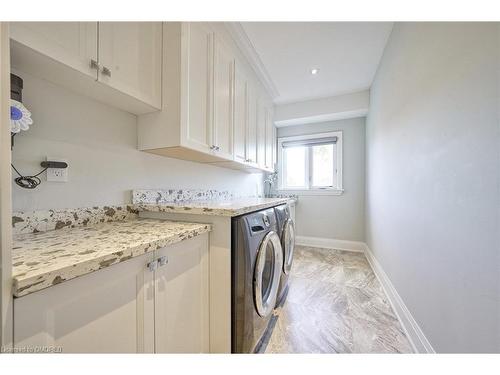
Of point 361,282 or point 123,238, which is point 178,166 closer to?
point 123,238

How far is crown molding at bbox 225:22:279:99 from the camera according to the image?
1736mm

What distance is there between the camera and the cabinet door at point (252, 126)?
2195 mm

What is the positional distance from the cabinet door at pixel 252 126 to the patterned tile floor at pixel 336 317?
152 cm

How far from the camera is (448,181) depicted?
968 millimetres

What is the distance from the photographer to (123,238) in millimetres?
768

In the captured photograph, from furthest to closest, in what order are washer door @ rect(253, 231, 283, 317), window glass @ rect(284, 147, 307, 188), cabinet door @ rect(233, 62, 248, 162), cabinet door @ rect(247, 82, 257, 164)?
window glass @ rect(284, 147, 307, 188) < cabinet door @ rect(247, 82, 257, 164) < cabinet door @ rect(233, 62, 248, 162) < washer door @ rect(253, 231, 283, 317)

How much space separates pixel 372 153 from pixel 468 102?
200 cm

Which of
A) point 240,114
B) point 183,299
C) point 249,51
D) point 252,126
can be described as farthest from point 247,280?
point 249,51

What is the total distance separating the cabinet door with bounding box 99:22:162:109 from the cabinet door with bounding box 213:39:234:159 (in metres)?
0.46

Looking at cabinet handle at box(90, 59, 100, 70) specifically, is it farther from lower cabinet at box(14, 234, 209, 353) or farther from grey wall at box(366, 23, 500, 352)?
grey wall at box(366, 23, 500, 352)

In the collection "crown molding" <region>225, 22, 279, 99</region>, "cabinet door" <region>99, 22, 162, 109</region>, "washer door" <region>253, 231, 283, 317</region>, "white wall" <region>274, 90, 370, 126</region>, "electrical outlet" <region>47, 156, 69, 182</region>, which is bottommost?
"washer door" <region>253, 231, 283, 317</region>

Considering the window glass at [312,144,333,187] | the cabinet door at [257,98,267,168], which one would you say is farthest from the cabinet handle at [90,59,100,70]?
the window glass at [312,144,333,187]
